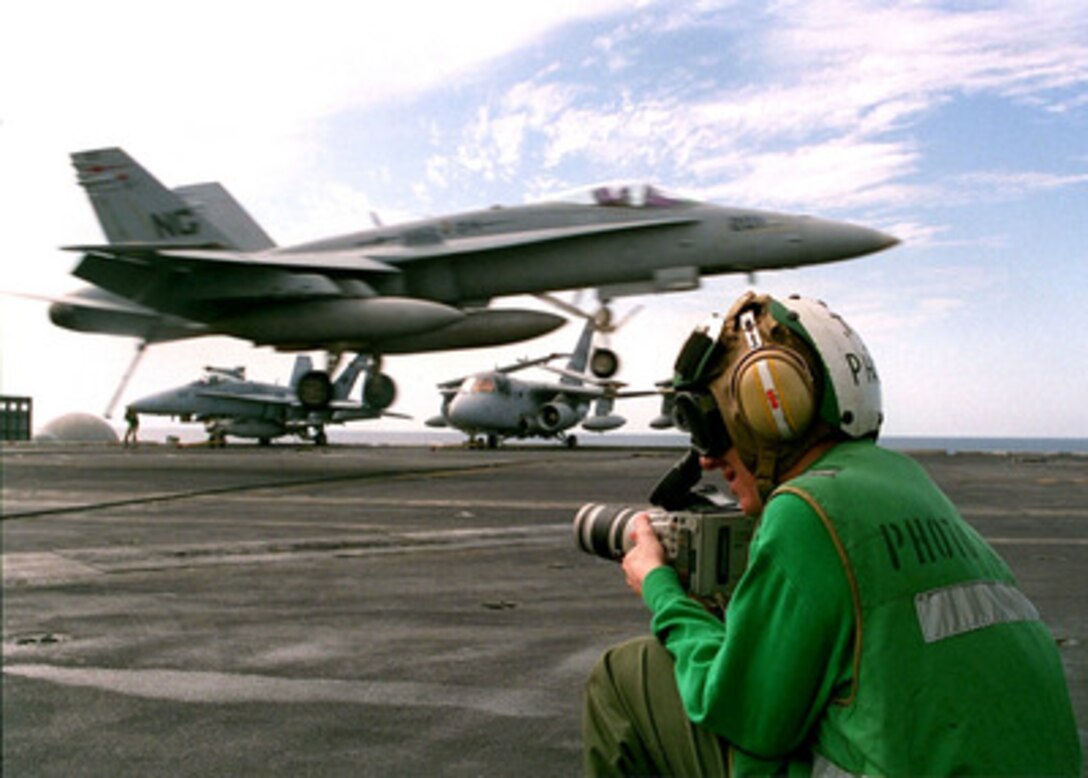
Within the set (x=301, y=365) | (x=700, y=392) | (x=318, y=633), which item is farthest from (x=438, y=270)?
(x=301, y=365)

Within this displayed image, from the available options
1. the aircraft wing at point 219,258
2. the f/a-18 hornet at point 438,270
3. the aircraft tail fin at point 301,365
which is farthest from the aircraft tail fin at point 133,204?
the aircraft tail fin at point 301,365

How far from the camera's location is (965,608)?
72.9 inches

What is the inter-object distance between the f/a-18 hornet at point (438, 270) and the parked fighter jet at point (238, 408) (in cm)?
2634

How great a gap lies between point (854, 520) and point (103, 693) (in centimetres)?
347

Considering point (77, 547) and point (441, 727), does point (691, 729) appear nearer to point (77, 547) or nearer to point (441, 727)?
point (441, 727)

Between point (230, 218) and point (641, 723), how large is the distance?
27.9 metres

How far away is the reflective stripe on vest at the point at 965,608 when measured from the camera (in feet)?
5.94

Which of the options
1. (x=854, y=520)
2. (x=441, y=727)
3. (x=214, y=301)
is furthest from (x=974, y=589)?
(x=214, y=301)

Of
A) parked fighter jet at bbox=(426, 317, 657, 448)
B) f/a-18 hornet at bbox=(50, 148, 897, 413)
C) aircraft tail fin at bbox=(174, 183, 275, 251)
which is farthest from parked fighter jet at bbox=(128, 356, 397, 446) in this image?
f/a-18 hornet at bbox=(50, 148, 897, 413)

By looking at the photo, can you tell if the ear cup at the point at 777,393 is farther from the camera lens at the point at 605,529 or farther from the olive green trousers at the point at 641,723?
the olive green trousers at the point at 641,723

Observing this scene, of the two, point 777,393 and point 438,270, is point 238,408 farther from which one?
point 777,393

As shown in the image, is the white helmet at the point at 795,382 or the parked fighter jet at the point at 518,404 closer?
the white helmet at the point at 795,382

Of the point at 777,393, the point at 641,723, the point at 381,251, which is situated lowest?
the point at 641,723

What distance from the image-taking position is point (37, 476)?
19.2m
